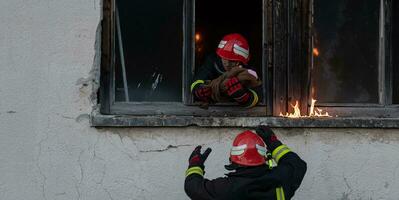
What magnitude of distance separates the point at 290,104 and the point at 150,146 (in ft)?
3.79

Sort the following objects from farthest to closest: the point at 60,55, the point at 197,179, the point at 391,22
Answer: the point at 391,22
the point at 60,55
the point at 197,179

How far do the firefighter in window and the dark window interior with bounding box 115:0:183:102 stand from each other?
230 mm

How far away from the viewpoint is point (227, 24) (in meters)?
6.64

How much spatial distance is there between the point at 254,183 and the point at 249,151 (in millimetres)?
247

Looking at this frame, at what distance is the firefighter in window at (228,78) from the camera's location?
5.57 meters

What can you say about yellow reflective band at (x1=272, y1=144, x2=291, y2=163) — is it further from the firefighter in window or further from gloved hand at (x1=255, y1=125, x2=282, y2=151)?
the firefighter in window

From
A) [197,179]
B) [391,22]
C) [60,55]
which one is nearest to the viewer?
[197,179]

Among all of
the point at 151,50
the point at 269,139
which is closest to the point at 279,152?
the point at 269,139

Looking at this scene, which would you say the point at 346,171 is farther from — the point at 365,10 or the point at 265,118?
the point at 365,10

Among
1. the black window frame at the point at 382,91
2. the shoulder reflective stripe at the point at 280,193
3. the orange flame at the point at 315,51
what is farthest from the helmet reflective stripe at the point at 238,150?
the orange flame at the point at 315,51

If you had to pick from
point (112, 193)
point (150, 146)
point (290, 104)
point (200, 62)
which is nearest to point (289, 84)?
point (290, 104)

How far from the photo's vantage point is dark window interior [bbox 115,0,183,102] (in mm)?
5848

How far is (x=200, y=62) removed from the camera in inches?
240

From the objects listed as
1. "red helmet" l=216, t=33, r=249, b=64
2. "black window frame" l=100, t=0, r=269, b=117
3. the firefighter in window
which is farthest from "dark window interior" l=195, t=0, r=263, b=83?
"red helmet" l=216, t=33, r=249, b=64
